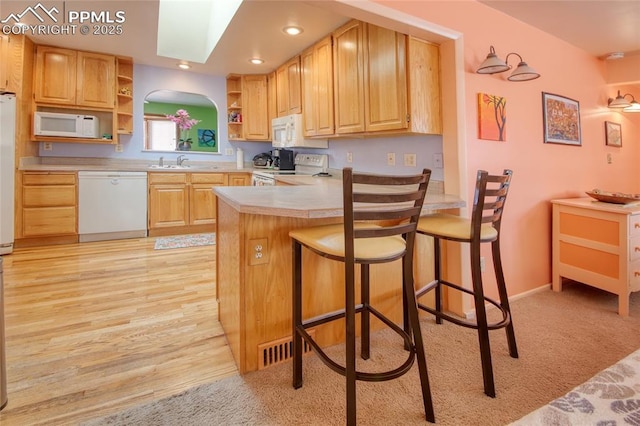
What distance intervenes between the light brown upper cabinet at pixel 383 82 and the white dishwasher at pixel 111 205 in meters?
2.90

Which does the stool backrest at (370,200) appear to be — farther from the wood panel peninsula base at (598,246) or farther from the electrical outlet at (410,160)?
the wood panel peninsula base at (598,246)

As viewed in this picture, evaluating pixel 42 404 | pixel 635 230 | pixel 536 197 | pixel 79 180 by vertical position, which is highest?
pixel 79 180

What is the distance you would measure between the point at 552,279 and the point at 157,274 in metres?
3.50

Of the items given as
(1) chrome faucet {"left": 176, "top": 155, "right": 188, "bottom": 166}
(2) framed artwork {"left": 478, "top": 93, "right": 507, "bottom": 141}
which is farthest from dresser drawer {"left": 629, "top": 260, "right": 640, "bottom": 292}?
(1) chrome faucet {"left": 176, "top": 155, "right": 188, "bottom": 166}

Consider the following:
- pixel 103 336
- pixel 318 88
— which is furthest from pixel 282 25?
pixel 103 336

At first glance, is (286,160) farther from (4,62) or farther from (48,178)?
(4,62)

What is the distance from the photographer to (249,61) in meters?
4.26

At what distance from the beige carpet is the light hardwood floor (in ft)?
0.53

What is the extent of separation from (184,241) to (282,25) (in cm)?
284

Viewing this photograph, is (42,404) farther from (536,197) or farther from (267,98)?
(267,98)

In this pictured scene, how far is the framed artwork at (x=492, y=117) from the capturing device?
222 centimetres

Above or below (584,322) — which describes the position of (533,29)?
above

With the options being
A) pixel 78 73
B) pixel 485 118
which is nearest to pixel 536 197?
pixel 485 118

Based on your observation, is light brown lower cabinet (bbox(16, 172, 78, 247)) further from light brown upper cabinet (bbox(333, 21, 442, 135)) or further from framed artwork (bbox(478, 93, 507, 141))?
framed artwork (bbox(478, 93, 507, 141))
